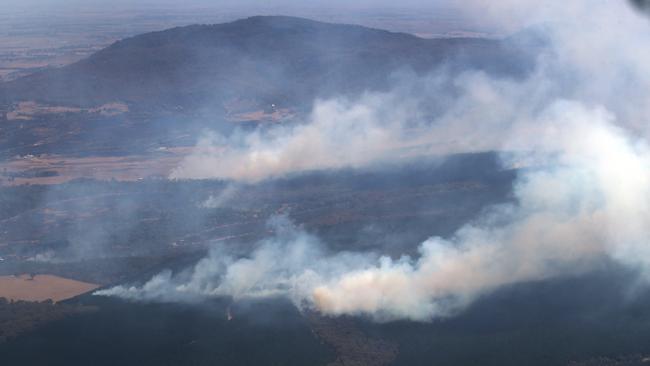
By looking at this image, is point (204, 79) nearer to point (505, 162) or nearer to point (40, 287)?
point (505, 162)

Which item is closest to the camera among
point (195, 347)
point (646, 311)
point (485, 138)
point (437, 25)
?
point (195, 347)

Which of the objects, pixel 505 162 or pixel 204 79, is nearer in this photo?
pixel 505 162

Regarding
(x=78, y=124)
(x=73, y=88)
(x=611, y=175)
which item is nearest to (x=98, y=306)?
(x=611, y=175)

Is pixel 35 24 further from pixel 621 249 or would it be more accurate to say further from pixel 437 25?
pixel 621 249

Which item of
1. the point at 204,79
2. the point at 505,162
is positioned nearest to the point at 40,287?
the point at 505,162

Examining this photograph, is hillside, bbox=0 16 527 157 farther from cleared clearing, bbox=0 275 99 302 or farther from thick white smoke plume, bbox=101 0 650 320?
cleared clearing, bbox=0 275 99 302

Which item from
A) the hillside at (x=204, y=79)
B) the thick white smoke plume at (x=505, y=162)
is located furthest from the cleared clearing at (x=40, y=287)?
the hillside at (x=204, y=79)

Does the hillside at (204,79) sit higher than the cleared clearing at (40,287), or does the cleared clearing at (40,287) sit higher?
the hillside at (204,79)

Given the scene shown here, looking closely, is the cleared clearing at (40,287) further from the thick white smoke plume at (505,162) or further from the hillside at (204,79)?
the hillside at (204,79)

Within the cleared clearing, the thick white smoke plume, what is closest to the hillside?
the thick white smoke plume
